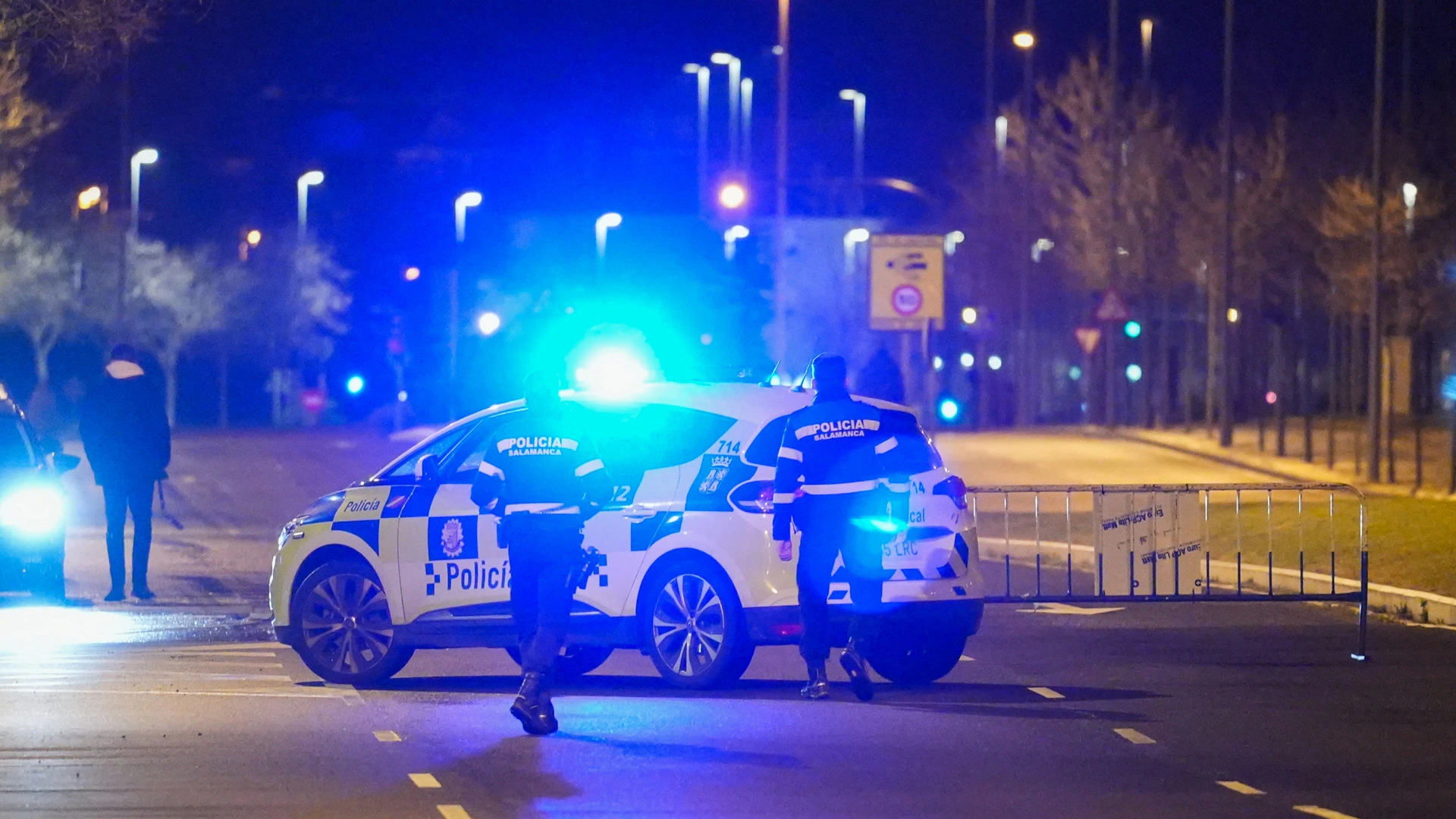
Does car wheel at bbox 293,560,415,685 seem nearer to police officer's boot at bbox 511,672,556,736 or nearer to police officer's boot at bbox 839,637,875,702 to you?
police officer's boot at bbox 511,672,556,736

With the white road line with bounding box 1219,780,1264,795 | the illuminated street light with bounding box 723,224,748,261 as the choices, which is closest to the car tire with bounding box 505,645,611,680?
the white road line with bounding box 1219,780,1264,795

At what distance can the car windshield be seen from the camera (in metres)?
16.1

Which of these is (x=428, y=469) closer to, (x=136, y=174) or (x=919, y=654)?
(x=919, y=654)

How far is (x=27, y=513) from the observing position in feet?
52.6

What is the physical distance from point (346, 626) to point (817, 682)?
272 cm

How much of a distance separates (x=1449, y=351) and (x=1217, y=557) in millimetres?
30980

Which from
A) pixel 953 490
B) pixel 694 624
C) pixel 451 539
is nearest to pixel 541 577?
pixel 694 624

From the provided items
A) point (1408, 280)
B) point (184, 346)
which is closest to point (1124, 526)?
point (1408, 280)

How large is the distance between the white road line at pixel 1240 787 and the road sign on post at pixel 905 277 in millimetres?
17540

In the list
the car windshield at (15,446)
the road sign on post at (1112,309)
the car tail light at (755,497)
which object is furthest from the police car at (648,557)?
the road sign on post at (1112,309)

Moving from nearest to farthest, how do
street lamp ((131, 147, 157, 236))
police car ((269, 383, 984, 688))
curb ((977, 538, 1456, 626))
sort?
police car ((269, 383, 984, 688)) → curb ((977, 538, 1456, 626)) → street lamp ((131, 147, 157, 236))

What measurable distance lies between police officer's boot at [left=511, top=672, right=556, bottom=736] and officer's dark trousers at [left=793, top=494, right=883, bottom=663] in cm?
166

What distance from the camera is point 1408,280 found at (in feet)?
145

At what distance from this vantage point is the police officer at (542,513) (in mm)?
10219
